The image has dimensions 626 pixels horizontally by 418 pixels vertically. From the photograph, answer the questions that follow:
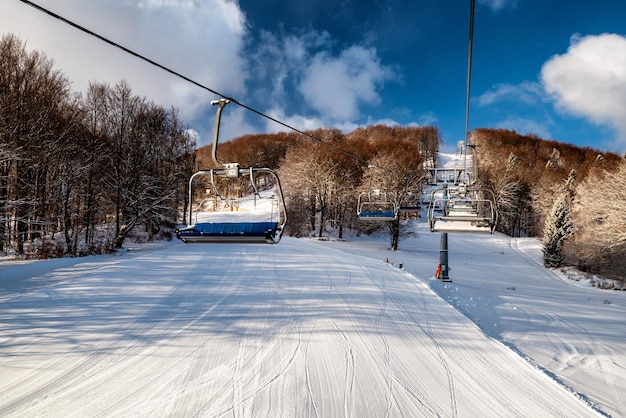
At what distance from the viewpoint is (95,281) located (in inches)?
446

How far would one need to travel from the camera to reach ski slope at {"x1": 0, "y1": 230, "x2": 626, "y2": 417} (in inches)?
198

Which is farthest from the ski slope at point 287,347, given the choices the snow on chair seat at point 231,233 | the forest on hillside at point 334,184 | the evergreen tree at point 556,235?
the forest on hillside at point 334,184

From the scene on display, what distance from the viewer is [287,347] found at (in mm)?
6793

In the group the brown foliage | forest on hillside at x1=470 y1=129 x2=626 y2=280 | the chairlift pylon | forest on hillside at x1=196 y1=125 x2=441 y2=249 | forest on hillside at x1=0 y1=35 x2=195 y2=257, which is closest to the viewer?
the chairlift pylon

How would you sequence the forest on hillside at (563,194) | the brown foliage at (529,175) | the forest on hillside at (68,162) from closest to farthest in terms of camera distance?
1. the forest on hillside at (68,162)
2. the forest on hillside at (563,194)
3. the brown foliage at (529,175)

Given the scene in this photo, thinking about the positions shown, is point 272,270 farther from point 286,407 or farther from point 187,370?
point 286,407

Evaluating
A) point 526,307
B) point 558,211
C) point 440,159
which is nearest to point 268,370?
point 526,307

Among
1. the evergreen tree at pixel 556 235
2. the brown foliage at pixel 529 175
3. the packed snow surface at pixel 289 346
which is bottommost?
the packed snow surface at pixel 289 346

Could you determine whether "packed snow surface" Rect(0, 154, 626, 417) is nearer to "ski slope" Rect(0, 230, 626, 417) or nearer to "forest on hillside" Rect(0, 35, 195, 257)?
"ski slope" Rect(0, 230, 626, 417)

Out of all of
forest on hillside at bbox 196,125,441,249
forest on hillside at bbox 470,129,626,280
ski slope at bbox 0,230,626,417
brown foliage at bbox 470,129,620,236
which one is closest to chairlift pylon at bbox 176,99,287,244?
ski slope at bbox 0,230,626,417

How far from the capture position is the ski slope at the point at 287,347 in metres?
5.03

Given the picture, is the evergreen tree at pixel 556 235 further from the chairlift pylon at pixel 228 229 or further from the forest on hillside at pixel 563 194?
the chairlift pylon at pixel 228 229

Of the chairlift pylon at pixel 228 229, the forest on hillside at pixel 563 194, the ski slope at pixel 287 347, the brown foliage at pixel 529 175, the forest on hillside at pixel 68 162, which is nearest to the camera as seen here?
the chairlift pylon at pixel 228 229

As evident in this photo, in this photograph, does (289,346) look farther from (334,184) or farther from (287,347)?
(334,184)
